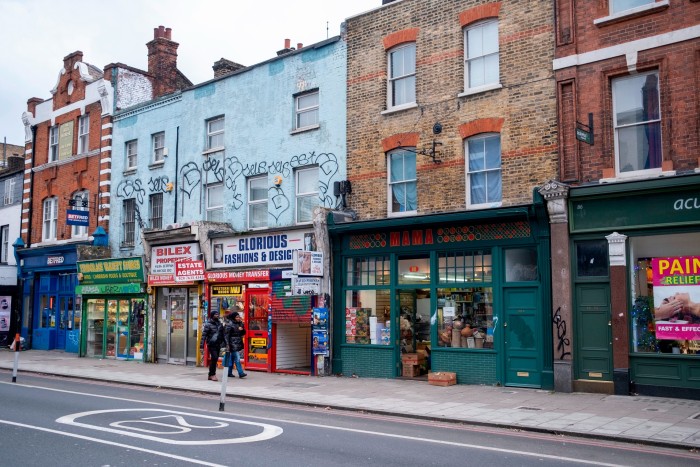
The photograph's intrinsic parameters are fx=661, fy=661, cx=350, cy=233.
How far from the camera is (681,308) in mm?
13648

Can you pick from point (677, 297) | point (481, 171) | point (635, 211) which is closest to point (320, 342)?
point (481, 171)

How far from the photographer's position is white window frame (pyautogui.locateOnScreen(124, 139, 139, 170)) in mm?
26016

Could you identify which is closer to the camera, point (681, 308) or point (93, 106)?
point (681, 308)

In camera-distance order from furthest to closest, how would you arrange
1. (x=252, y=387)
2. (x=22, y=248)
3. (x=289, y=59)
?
(x=22, y=248) < (x=289, y=59) < (x=252, y=387)

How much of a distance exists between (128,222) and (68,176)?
4.94 m

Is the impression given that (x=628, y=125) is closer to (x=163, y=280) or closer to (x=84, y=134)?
(x=163, y=280)

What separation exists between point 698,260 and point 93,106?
2397 cm

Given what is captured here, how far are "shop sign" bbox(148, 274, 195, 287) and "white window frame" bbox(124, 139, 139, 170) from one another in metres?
4.94

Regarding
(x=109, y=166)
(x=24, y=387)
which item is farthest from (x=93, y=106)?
(x=24, y=387)

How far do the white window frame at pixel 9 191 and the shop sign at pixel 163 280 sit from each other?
13625 millimetres

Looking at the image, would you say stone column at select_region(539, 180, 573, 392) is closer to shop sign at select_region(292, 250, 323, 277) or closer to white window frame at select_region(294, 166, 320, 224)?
shop sign at select_region(292, 250, 323, 277)

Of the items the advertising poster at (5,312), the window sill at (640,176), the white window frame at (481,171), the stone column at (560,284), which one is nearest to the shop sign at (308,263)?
the white window frame at (481,171)

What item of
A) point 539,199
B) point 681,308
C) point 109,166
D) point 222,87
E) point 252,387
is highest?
point 222,87

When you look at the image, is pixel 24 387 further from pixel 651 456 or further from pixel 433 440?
pixel 651 456
